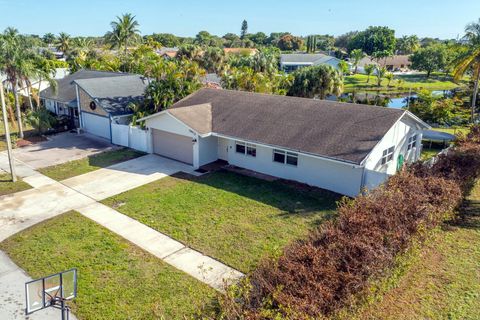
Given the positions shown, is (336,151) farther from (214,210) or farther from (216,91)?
(216,91)

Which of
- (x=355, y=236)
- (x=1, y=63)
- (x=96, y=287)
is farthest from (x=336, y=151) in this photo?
(x=1, y=63)

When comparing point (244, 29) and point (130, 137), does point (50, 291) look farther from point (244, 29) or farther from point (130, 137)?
point (244, 29)

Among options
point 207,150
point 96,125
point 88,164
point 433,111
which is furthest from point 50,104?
point 433,111

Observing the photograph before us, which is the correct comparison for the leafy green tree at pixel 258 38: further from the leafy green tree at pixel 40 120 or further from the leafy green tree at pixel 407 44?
the leafy green tree at pixel 40 120

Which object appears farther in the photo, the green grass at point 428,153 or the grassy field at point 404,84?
the grassy field at point 404,84

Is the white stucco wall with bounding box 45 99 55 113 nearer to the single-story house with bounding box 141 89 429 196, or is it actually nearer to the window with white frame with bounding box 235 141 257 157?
the single-story house with bounding box 141 89 429 196

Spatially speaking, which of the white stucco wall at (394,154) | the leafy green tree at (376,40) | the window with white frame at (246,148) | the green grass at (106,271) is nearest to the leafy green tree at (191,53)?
the window with white frame at (246,148)

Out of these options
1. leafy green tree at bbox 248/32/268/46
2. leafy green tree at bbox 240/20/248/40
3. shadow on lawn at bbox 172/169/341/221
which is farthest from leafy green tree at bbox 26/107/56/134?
leafy green tree at bbox 240/20/248/40
